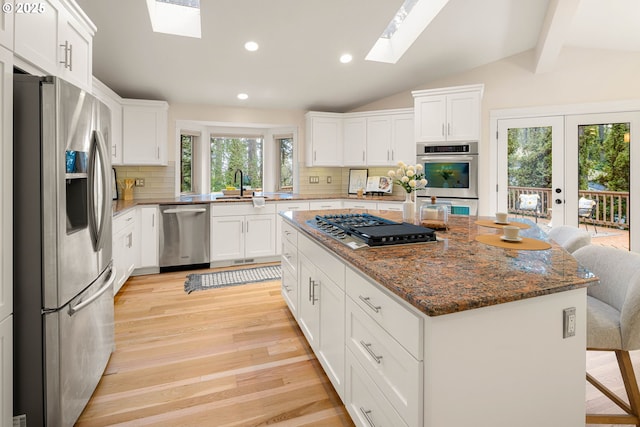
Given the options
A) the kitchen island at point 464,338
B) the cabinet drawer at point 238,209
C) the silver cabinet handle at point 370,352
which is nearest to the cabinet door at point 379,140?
the cabinet drawer at point 238,209

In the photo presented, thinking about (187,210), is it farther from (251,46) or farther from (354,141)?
(354,141)

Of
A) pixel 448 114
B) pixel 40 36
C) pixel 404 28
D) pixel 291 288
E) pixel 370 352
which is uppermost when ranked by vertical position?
pixel 404 28

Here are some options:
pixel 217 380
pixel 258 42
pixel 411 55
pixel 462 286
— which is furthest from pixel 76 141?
pixel 411 55

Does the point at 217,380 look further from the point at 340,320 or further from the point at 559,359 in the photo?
the point at 559,359

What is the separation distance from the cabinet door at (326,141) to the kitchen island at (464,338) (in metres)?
3.85

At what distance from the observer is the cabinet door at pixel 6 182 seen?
1.28 m

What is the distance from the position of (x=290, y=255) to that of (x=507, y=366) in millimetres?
1865

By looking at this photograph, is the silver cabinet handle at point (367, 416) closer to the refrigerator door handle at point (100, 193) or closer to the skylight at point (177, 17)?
the refrigerator door handle at point (100, 193)

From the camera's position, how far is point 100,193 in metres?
1.81

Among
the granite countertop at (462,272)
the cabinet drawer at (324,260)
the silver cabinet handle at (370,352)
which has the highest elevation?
the granite countertop at (462,272)

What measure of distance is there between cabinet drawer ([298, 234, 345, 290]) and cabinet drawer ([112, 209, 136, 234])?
6.28 ft

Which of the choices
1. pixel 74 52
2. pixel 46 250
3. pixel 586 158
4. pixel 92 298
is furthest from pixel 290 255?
pixel 586 158

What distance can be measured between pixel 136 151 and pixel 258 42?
2.12m

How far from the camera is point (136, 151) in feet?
13.9
